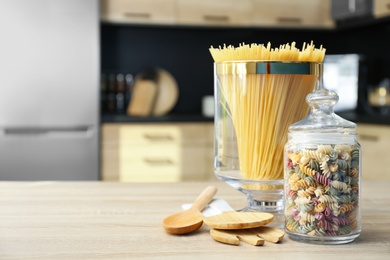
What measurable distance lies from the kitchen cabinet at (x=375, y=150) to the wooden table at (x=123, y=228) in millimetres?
1857

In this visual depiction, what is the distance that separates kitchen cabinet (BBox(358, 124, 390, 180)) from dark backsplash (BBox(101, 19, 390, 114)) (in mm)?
780

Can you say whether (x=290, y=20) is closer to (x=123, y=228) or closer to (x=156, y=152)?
(x=156, y=152)

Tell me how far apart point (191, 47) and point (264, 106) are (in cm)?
319

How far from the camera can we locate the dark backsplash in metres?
3.98

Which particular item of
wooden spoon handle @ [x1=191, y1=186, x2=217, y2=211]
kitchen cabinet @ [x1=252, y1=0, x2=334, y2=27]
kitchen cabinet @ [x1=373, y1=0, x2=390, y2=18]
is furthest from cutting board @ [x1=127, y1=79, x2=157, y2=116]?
wooden spoon handle @ [x1=191, y1=186, x2=217, y2=211]

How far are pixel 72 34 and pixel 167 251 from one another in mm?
2766

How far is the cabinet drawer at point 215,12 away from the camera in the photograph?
12.1 feet

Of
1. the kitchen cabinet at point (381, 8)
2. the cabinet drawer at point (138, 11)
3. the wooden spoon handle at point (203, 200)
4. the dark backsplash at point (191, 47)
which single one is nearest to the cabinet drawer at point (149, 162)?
the dark backsplash at point (191, 47)

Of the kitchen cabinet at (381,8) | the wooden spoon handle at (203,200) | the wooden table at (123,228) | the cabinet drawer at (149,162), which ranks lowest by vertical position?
the cabinet drawer at (149,162)

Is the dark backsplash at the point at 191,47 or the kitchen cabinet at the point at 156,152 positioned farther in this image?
the dark backsplash at the point at 191,47

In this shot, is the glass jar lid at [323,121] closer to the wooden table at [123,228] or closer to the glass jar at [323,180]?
the glass jar at [323,180]

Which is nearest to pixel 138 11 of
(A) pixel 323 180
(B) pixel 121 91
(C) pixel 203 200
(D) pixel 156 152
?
(B) pixel 121 91

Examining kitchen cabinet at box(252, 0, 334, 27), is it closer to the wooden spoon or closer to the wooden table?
the wooden table

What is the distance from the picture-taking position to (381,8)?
3.39m
